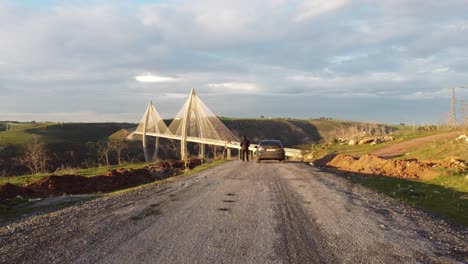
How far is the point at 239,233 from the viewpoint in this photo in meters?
6.96

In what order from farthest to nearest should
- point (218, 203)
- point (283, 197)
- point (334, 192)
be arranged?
point (334, 192)
point (283, 197)
point (218, 203)

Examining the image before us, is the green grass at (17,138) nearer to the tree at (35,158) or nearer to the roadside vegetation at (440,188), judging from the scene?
the tree at (35,158)

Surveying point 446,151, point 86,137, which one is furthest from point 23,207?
point 86,137

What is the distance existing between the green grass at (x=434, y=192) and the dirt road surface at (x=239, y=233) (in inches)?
35.4

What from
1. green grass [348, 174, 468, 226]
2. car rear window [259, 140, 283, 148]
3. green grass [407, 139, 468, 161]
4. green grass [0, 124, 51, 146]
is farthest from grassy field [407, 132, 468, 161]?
green grass [0, 124, 51, 146]

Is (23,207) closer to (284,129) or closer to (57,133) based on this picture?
(57,133)

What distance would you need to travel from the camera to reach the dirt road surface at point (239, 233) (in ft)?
18.8

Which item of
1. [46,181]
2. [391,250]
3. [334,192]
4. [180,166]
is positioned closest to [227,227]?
[391,250]

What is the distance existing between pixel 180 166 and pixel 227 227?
25321mm

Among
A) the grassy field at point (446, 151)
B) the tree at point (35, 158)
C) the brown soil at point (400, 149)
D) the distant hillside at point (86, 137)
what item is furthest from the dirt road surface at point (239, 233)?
the tree at point (35, 158)

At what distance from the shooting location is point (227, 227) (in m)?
7.43

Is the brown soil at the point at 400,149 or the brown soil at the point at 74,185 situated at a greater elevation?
the brown soil at the point at 400,149

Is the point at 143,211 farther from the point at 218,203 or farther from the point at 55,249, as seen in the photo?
the point at 55,249

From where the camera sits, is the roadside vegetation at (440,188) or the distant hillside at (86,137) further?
the distant hillside at (86,137)
